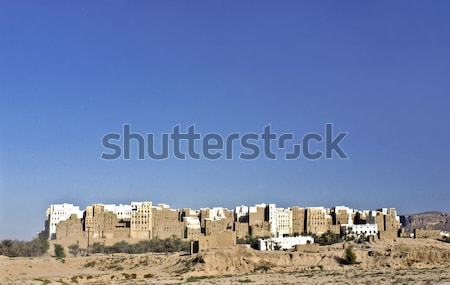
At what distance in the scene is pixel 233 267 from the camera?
53.1 metres

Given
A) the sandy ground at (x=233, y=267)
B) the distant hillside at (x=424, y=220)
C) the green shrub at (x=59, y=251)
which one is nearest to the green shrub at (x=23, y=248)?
the green shrub at (x=59, y=251)

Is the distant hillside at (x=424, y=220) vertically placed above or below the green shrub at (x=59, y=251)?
above

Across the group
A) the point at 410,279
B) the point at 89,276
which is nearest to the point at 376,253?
the point at 410,279

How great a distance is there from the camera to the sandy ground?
151ft

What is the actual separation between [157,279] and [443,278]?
18906mm

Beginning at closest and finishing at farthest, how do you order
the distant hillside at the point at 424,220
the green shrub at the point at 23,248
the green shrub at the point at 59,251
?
the green shrub at the point at 23,248, the green shrub at the point at 59,251, the distant hillside at the point at 424,220

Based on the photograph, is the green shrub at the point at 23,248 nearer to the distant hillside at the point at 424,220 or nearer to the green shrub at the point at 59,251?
the green shrub at the point at 59,251

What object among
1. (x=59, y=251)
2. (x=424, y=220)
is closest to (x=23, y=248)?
(x=59, y=251)

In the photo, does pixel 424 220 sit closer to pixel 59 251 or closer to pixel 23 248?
pixel 59 251

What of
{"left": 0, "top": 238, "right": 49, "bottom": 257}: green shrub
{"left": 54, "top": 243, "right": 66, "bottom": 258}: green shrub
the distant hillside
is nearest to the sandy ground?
{"left": 0, "top": 238, "right": 49, "bottom": 257}: green shrub

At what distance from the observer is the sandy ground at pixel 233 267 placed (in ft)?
151

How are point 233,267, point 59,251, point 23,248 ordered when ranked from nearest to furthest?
point 233,267 < point 23,248 < point 59,251

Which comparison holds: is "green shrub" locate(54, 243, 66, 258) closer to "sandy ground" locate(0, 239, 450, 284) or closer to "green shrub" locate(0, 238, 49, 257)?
"green shrub" locate(0, 238, 49, 257)

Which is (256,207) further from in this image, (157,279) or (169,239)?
(157,279)
